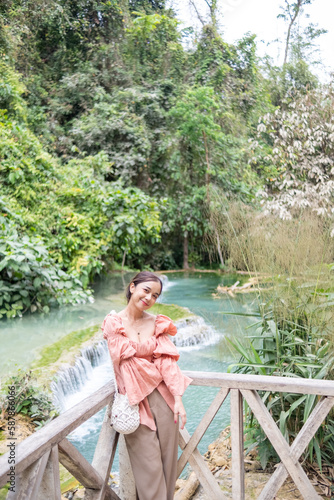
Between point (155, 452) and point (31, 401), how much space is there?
77.2 inches

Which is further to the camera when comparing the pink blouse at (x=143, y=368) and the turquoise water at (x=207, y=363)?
the turquoise water at (x=207, y=363)

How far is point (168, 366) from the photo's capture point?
152 centimetres

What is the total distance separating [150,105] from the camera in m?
11.2

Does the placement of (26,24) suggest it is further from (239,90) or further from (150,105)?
(239,90)

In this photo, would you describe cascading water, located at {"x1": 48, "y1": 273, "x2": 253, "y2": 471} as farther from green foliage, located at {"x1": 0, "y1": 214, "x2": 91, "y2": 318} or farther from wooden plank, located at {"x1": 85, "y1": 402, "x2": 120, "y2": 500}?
wooden plank, located at {"x1": 85, "y1": 402, "x2": 120, "y2": 500}

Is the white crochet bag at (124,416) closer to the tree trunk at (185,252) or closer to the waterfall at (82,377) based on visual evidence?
the waterfall at (82,377)

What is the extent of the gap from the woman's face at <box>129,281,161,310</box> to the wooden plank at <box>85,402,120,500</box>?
361 mm

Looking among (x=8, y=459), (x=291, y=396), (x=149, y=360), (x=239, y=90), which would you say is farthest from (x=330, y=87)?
(x=239, y=90)

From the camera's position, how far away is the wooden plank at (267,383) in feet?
4.83

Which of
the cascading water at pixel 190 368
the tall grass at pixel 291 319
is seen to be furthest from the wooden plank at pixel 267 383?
the cascading water at pixel 190 368

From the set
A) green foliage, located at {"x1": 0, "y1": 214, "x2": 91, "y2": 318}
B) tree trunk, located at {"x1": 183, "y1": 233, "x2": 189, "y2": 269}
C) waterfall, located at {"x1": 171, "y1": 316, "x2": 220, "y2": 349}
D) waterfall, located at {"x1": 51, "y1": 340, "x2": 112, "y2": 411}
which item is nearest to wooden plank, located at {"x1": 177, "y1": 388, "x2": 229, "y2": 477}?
waterfall, located at {"x1": 51, "y1": 340, "x2": 112, "y2": 411}

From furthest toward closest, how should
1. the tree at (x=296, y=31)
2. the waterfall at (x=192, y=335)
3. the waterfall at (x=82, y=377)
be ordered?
→ 1. the tree at (x=296, y=31)
2. the waterfall at (x=192, y=335)
3. the waterfall at (x=82, y=377)

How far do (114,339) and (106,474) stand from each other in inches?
17.1

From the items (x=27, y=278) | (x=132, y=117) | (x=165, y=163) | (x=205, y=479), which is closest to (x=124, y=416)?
(x=205, y=479)
